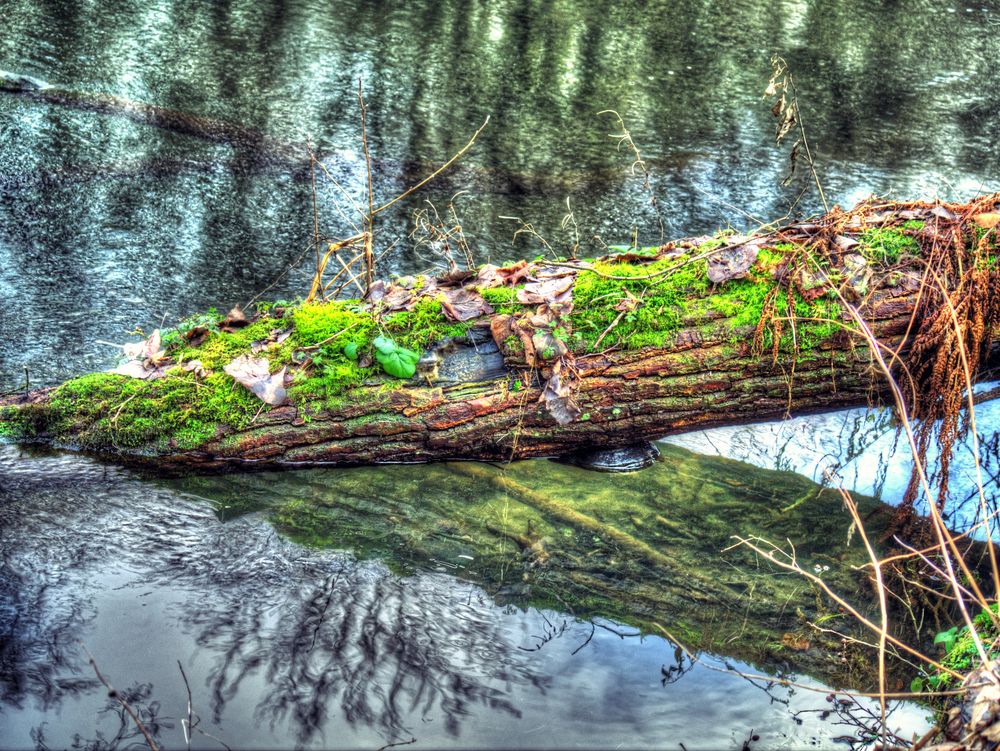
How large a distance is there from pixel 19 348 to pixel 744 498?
15.0 ft

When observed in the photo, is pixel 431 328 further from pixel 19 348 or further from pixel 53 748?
pixel 19 348

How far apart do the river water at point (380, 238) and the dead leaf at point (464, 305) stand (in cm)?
83

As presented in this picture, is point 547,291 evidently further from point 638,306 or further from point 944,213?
point 944,213

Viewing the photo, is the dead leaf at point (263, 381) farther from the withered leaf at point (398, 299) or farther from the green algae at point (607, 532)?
the withered leaf at point (398, 299)

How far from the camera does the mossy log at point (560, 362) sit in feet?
13.0

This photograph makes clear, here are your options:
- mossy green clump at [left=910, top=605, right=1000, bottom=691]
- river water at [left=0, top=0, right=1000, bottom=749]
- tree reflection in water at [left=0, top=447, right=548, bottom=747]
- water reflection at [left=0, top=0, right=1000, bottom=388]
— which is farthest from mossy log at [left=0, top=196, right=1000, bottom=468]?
water reflection at [left=0, top=0, right=1000, bottom=388]

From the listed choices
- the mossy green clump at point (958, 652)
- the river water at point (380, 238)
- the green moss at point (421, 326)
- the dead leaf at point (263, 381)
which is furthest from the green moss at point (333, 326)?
the mossy green clump at point (958, 652)

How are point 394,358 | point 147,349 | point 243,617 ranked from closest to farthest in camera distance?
point 243,617 < point 394,358 < point 147,349

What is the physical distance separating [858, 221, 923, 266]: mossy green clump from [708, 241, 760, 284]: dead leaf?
0.54 meters

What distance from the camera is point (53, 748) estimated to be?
2.54m

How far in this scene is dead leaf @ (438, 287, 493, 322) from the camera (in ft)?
13.3

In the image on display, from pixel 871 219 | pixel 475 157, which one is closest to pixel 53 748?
pixel 871 219

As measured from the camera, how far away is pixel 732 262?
161 inches

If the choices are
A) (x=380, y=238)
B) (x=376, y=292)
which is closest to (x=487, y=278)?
(x=376, y=292)
